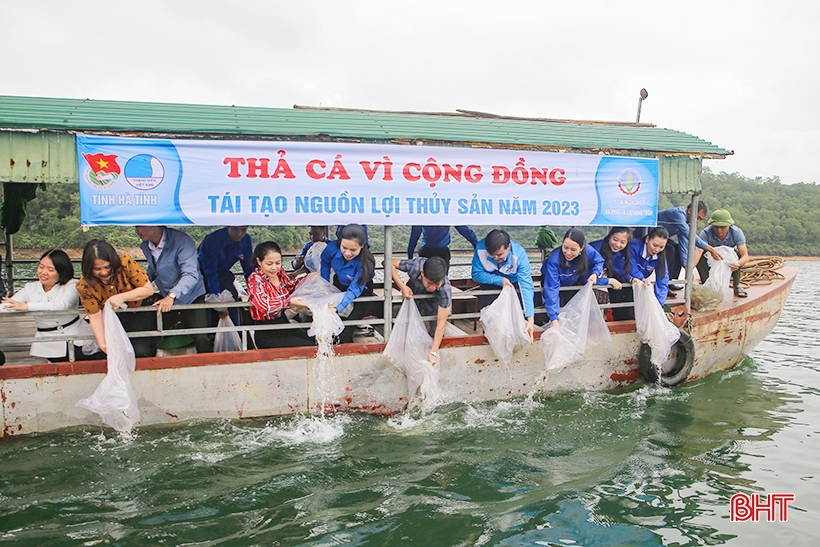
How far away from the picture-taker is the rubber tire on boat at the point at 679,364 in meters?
5.86

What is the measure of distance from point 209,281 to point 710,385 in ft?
19.3

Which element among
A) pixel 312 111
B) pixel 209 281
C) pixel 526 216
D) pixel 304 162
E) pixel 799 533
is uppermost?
pixel 312 111

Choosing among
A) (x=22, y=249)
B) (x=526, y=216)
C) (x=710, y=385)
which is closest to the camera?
(x=526, y=216)

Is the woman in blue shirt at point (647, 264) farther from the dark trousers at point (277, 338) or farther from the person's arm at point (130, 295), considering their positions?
the person's arm at point (130, 295)

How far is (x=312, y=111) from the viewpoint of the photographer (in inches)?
223

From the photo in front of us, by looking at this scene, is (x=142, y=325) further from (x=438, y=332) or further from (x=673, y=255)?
(x=673, y=255)

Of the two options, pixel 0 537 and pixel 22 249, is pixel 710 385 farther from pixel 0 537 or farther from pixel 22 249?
pixel 22 249

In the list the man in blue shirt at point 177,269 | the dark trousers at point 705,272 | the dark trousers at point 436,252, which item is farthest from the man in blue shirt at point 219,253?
the dark trousers at point 705,272

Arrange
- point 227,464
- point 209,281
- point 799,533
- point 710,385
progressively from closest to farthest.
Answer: point 799,533 < point 227,464 < point 209,281 < point 710,385

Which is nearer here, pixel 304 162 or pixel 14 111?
pixel 14 111

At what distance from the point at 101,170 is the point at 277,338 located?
1958 mm

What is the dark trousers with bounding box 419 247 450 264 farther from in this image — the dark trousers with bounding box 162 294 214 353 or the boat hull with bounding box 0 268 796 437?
the dark trousers with bounding box 162 294 214 353

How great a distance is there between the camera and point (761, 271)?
26.4ft

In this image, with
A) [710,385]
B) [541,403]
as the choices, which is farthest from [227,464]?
[710,385]
